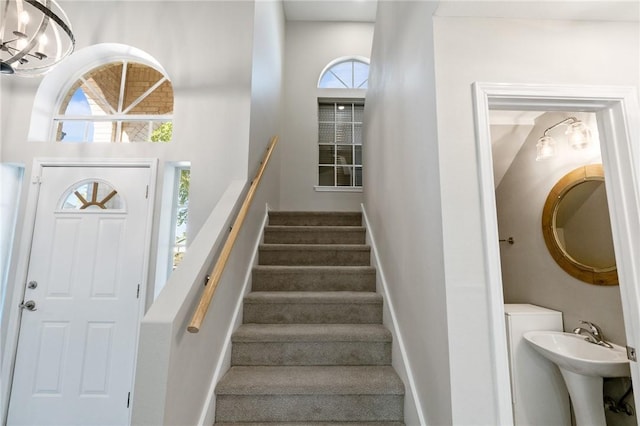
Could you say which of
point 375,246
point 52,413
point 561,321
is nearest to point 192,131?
point 375,246

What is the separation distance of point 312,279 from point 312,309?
1.03ft

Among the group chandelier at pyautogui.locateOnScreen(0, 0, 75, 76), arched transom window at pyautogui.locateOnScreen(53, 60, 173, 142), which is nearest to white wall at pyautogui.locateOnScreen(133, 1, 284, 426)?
arched transom window at pyautogui.locateOnScreen(53, 60, 173, 142)

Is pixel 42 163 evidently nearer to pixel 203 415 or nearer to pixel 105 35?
pixel 105 35

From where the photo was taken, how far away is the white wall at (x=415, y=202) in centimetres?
126

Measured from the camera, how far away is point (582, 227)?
204cm

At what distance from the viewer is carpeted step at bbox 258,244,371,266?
8.91 feet

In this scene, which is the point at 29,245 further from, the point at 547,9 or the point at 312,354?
the point at 547,9

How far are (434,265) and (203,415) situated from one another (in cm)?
133

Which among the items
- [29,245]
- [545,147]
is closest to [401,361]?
[545,147]

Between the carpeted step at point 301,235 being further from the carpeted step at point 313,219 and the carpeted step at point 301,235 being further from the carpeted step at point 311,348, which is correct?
the carpeted step at point 311,348

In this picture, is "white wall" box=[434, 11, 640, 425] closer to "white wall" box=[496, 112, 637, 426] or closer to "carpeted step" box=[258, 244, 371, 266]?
"white wall" box=[496, 112, 637, 426]

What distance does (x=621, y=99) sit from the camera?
49.8 inches

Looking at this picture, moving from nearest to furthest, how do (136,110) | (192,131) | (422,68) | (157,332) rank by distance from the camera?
(157,332) → (422,68) → (192,131) → (136,110)

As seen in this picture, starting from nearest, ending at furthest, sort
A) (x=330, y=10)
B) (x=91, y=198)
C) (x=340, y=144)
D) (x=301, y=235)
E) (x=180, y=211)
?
(x=91, y=198), (x=180, y=211), (x=301, y=235), (x=330, y=10), (x=340, y=144)
